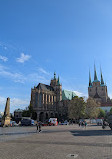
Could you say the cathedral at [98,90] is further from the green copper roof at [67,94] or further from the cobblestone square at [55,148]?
the cobblestone square at [55,148]

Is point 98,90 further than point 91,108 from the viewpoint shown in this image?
Yes

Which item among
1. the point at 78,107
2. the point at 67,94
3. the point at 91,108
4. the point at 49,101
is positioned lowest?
the point at 91,108

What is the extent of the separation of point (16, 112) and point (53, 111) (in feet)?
112

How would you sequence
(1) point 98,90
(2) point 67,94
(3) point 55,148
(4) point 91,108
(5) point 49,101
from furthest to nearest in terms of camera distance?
1. (1) point 98,90
2. (2) point 67,94
3. (5) point 49,101
4. (4) point 91,108
5. (3) point 55,148

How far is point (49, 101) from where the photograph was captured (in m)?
99.9

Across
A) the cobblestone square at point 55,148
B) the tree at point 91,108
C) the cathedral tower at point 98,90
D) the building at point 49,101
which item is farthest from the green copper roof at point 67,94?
the cobblestone square at point 55,148

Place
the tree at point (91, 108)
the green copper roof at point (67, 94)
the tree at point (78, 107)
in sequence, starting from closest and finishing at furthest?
1. the tree at point (78, 107)
2. the tree at point (91, 108)
3. the green copper roof at point (67, 94)

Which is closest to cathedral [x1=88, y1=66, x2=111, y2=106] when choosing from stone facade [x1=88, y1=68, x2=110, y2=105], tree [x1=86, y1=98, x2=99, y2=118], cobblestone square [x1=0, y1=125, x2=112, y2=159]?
stone facade [x1=88, y1=68, x2=110, y2=105]

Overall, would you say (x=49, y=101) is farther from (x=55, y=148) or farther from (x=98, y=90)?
(x=55, y=148)

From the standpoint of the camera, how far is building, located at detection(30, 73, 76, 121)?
9269 cm

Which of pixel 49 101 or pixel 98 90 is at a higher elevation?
pixel 98 90

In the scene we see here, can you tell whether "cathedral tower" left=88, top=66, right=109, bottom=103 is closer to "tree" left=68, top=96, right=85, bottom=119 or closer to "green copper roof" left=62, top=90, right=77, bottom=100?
"green copper roof" left=62, top=90, right=77, bottom=100

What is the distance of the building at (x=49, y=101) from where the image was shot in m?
92.7

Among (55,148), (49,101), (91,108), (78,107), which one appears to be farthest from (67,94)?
(55,148)
